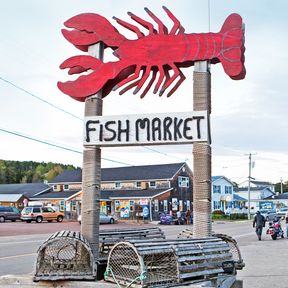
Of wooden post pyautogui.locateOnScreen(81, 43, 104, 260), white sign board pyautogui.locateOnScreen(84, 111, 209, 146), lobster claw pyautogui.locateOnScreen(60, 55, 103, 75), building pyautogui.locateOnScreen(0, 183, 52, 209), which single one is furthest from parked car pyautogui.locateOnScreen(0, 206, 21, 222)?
white sign board pyautogui.locateOnScreen(84, 111, 209, 146)

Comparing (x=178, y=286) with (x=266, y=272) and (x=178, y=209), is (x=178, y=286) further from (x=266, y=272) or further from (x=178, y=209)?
(x=178, y=209)

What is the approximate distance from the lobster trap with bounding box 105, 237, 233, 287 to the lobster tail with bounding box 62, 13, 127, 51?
353 centimetres

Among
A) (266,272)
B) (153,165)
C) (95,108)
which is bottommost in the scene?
(266,272)

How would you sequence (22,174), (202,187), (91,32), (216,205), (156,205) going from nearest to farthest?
(202,187) → (91,32) → (156,205) → (216,205) → (22,174)

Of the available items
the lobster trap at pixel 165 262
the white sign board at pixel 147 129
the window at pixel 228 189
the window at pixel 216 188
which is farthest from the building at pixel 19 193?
the lobster trap at pixel 165 262

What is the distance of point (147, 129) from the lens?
24.3 feet

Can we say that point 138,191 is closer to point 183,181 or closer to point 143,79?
point 183,181

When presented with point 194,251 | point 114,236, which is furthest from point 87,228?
point 194,251

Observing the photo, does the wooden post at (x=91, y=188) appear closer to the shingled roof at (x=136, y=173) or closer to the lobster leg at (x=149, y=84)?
the lobster leg at (x=149, y=84)

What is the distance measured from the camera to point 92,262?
254 inches

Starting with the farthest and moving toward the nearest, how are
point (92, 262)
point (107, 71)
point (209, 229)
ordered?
point (107, 71), point (209, 229), point (92, 262)

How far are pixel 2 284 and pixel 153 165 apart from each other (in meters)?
55.2

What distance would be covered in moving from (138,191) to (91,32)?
49.1 m

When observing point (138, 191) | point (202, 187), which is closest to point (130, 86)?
point (202, 187)
